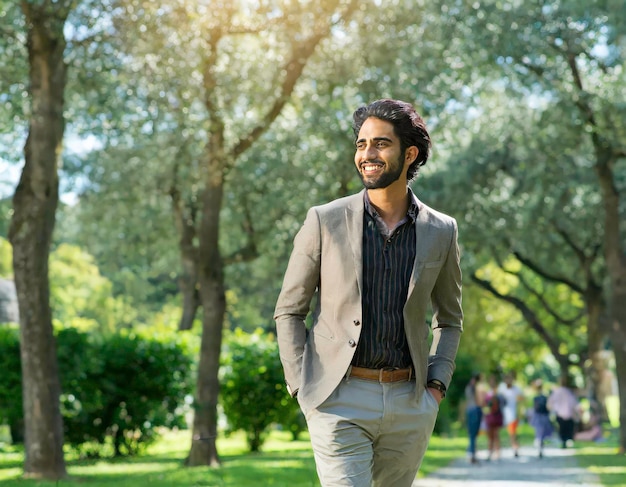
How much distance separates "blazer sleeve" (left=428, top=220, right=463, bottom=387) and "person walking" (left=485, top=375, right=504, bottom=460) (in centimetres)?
1825

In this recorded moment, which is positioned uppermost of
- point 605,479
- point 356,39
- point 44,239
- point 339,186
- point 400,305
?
point 356,39

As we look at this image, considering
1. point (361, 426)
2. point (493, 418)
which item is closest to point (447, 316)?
point (361, 426)

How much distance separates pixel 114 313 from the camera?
63.2 meters

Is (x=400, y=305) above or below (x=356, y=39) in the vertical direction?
below

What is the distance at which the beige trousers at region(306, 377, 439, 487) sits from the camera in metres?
4.82

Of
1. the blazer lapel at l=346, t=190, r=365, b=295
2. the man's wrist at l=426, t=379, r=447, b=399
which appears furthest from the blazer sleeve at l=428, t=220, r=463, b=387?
the blazer lapel at l=346, t=190, r=365, b=295

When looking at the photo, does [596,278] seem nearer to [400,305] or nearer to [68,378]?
[68,378]

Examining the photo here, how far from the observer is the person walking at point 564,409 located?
28641 mm

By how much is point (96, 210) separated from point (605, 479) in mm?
20207

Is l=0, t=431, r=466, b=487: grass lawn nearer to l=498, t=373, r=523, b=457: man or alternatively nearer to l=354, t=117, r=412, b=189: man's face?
l=498, t=373, r=523, b=457: man

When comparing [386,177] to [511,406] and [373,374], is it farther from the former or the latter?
[511,406]

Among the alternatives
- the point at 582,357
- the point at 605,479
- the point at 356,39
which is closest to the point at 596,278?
the point at 582,357

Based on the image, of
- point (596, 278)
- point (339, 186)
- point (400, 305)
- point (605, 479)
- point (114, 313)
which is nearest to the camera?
point (400, 305)

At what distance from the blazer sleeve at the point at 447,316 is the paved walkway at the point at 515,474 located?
10.7 m
